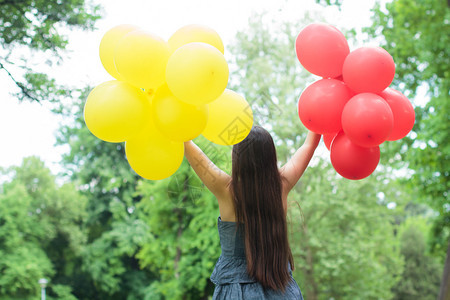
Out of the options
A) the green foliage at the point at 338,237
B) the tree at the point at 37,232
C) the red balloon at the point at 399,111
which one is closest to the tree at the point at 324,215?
the green foliage at the point at 338,237

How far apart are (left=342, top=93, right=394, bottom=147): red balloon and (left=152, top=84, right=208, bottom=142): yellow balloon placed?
0.74 meters

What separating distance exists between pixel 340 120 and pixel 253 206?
2.29 ft

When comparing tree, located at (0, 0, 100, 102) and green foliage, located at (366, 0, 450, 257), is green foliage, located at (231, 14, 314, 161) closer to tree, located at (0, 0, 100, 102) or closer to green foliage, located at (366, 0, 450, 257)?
green foliage, located at (366, 0, 450, 257)

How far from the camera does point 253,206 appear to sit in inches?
76.2

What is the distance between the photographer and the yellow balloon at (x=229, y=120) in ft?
6.40

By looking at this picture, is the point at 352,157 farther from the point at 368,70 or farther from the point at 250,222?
the point at 250,222

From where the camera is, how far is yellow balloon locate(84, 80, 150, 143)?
184 cm

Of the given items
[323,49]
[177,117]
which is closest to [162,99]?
[177,117]

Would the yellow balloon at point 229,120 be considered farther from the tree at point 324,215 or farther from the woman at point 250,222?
the tree at point 324,215

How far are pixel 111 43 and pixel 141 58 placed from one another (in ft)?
1.11

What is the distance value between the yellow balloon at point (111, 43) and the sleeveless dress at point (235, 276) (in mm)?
908

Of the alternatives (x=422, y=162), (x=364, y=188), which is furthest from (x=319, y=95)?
(x=364, y=188)

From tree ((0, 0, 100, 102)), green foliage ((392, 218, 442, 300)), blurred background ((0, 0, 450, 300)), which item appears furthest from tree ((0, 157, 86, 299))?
green foliage ((392, 218, 442, 300))

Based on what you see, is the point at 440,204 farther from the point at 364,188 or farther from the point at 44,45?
the point at 44,45
